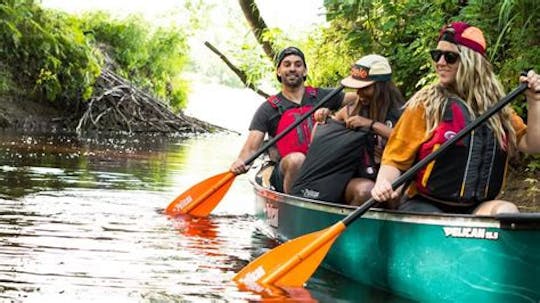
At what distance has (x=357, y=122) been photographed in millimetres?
5980

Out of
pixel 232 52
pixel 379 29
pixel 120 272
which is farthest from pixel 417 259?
pixel 232 52

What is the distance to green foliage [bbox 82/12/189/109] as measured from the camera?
2356cm

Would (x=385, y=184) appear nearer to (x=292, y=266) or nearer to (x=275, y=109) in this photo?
(x=292, y=266)

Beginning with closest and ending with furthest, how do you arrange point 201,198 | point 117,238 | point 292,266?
point 292,266 → point 117,238 → point 201,198

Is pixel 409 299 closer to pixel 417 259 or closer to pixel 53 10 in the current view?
pixel 417 259

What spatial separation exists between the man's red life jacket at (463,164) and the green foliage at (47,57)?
45.4ft

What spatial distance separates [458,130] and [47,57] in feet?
46.7

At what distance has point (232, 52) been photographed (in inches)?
723

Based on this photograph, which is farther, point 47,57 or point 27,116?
point 27,116

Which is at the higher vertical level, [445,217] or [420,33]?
[420,33]

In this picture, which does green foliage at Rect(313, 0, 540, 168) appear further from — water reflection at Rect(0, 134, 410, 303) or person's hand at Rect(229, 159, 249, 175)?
water reflection at Rect(0, 134, 410, 303)

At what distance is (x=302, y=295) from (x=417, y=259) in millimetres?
659

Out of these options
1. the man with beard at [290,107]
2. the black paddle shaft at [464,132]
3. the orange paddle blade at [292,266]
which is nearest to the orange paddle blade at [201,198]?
the man with beard at [290,107]

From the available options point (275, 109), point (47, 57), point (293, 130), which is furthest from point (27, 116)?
point (293, 130)
